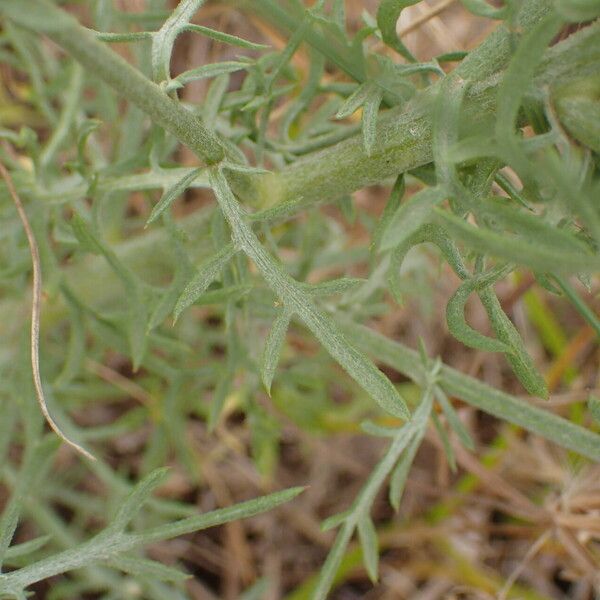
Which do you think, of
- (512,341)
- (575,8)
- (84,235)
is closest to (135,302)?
(84,235)

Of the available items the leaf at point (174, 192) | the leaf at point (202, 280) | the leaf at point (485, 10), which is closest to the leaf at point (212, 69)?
the leaf at point (174, 192)

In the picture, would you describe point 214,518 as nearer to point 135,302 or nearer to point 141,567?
point 141,567

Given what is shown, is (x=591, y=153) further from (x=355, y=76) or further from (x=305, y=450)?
(x=305, y=450)

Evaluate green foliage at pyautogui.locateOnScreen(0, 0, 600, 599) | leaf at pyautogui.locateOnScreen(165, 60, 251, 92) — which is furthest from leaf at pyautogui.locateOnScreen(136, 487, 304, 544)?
leaf at pyautogui.locateOnScreen(165, 60, 251, 92)

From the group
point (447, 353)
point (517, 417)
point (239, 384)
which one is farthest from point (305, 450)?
point (517, 417)

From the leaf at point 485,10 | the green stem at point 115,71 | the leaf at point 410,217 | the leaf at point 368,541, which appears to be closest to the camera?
the green stem at point 115,71

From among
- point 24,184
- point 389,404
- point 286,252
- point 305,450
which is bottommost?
point 305,450

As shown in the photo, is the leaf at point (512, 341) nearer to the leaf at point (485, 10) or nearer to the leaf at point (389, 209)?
the leaf at point (389, 209)
